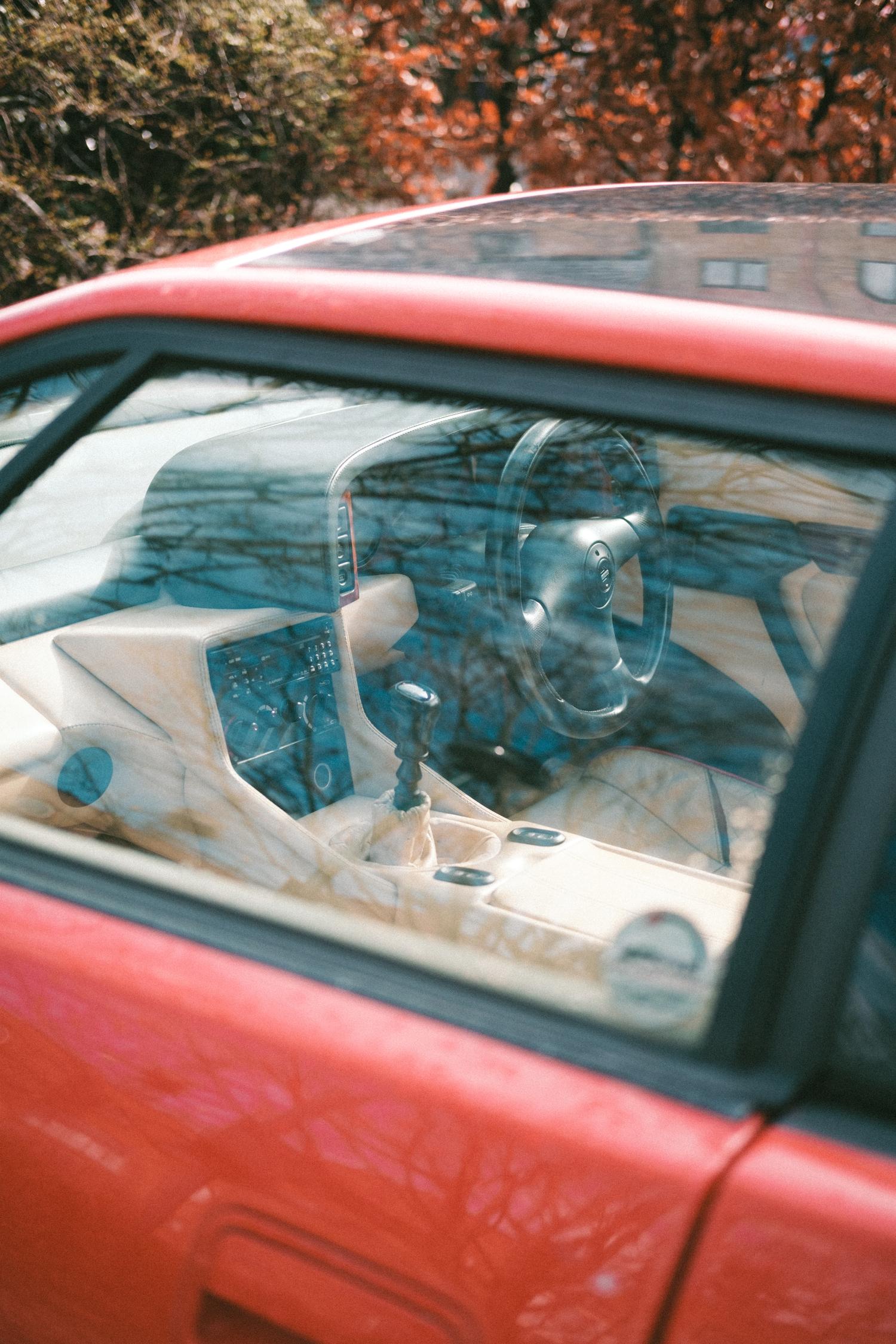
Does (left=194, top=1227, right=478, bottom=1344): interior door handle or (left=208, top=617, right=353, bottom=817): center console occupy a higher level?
(left=208, top=617, right=353, bottom=817): center console

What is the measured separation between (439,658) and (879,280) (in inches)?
26.1

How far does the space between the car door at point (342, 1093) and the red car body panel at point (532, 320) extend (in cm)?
2

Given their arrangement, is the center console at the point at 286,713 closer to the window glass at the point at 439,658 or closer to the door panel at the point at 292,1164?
the window glass at the point at 439,658

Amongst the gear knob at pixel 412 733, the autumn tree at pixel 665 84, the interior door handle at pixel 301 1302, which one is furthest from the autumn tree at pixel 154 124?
the interior door handle at pixel 301 1302

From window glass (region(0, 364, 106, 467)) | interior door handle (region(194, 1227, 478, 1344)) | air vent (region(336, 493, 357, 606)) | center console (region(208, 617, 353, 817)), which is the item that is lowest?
interior door handle (region(194, 1227, 478, 1344))

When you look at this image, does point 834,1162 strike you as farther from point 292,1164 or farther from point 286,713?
point 286,713

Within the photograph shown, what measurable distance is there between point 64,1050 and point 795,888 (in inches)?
28.6

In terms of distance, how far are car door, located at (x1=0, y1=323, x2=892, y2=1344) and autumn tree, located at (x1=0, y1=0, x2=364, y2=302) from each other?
228 inches

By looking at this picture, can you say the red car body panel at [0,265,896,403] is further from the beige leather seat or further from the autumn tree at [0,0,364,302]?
the autumn tree at [0,0,364,302]

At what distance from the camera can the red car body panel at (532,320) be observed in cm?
104

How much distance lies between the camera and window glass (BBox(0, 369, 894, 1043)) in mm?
1194

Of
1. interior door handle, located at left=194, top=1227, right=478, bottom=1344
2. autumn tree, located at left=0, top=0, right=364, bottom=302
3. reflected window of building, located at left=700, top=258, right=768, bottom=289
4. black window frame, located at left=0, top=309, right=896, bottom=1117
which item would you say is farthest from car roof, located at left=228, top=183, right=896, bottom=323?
autumn tree, located at left=0, top=0, right=364, bottom=302

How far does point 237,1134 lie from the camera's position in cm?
108

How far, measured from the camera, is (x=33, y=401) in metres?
1.53
